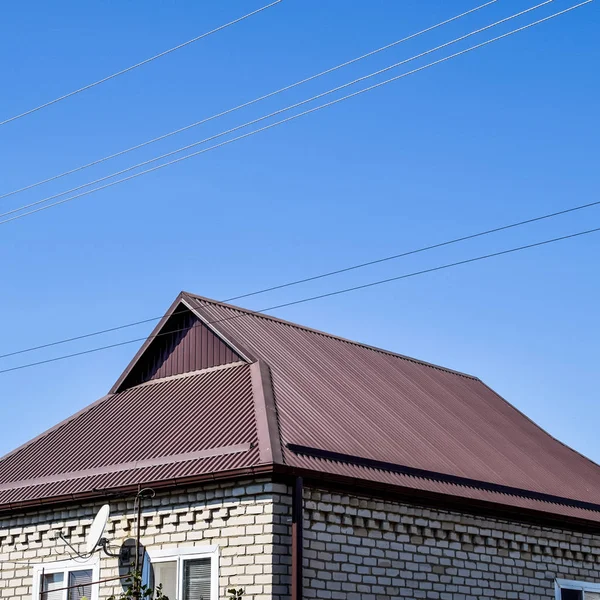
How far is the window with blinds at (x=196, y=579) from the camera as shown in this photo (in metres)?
15.9

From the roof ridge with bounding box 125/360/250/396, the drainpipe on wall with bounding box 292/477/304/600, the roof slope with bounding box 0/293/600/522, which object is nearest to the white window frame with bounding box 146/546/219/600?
the roof slope with bounding box 0/293/600/522

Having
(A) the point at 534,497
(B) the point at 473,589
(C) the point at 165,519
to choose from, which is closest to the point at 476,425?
(A) the point at 534,497

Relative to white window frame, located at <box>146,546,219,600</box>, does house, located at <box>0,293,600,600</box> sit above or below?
above

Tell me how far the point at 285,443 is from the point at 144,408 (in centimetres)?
485

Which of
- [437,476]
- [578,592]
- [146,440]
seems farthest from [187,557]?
[578,592]

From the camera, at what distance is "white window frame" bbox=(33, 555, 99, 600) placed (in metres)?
17.1

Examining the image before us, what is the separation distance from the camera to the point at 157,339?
2162 centimetres

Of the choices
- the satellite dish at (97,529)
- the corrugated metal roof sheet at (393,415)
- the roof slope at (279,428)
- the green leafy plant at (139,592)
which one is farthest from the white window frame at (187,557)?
the corrugated metal roof sheet at (393,415)

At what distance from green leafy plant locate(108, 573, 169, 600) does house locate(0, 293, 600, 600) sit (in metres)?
0.27

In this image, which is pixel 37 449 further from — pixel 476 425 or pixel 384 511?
pixel 476 425

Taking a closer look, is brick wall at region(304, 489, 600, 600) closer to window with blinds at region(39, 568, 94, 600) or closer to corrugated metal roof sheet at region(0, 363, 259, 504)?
corrugated metal roof sheet at region(0, 363, 259, 504)

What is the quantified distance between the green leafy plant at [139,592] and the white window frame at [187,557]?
38 centimetres

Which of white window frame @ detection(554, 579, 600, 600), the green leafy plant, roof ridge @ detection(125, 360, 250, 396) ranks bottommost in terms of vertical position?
the green leafy plant

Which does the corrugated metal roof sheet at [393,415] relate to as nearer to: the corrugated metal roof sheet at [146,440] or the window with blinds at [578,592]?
the corrugated metal roof sheet at [146,440]
